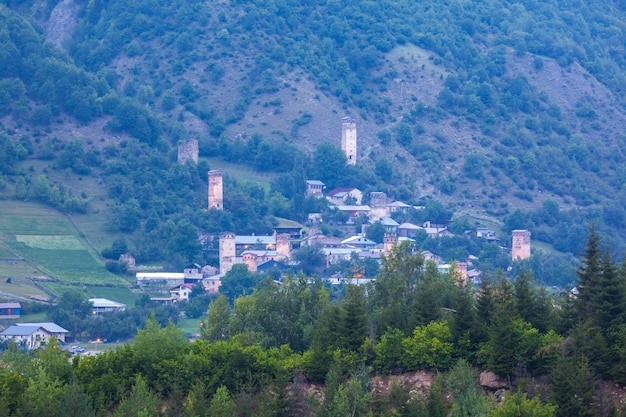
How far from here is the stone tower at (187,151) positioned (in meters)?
111

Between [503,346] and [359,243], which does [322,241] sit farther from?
[503,346]

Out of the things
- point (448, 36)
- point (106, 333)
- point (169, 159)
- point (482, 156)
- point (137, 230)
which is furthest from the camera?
point (448, 36)

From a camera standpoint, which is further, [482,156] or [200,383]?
[482,156]

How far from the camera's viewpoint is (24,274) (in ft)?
287

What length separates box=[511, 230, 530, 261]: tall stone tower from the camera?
336 feet

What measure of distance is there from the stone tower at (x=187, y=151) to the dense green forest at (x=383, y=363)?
56247 millimetres

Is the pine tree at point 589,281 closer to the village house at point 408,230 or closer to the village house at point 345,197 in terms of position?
the village house at point 408,230

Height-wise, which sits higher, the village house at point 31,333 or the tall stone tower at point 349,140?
the tall stone tower at point 349,140

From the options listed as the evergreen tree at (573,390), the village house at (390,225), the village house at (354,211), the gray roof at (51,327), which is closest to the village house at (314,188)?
the village house at (354,211)

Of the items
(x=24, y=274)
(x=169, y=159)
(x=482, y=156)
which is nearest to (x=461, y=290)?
(x=24, y=274)

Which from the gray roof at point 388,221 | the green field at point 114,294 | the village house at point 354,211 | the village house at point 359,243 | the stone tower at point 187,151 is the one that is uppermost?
the stone tower at point 187,151

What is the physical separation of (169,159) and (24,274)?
25286mm

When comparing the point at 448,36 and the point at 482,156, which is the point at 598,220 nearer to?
the point at 482,156

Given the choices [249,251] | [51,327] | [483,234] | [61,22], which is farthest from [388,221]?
[61,22]
